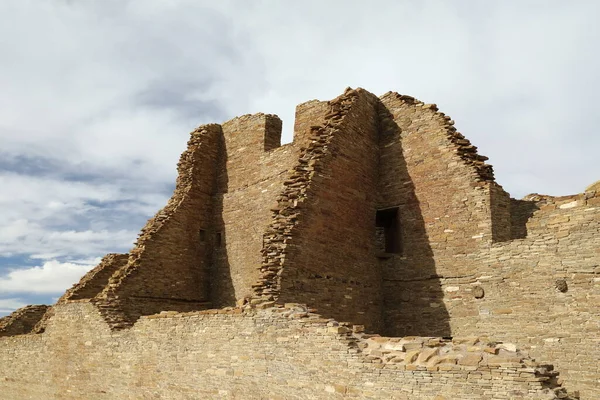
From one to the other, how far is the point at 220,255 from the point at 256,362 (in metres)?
6.79

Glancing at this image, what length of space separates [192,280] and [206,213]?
212 centimetres

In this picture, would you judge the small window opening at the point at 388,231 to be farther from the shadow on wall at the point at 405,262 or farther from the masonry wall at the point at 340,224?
the masonry wall at the point at 340,224

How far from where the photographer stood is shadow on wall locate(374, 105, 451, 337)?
13.1 m

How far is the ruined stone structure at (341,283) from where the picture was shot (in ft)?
30.3

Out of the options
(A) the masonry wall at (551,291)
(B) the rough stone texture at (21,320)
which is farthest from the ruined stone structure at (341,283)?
(B) the rough stone texture at (21,320)

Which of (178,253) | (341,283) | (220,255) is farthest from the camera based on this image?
(220,255)

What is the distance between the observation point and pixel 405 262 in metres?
13.9

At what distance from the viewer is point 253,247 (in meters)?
15.8

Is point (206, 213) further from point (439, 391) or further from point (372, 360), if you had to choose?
point (439, 391)

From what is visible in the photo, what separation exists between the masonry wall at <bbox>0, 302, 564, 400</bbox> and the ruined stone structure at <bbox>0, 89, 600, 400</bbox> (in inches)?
1.3

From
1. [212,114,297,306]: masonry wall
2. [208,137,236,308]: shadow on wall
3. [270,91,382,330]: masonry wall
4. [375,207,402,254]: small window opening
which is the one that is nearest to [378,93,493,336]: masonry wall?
[375,207,402,254]: small window opening

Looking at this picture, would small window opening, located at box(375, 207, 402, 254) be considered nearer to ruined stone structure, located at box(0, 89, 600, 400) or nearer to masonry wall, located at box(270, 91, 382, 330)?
ruined stone structure, located at box(0, 89, 600, 400)

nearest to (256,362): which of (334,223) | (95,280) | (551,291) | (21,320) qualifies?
(334,223)

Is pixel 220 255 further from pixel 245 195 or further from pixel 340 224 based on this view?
pixel 340 224
